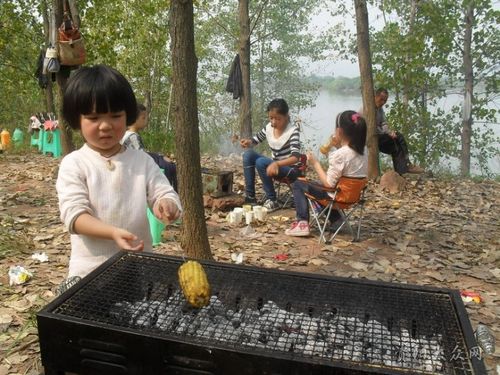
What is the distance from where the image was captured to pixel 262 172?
7.57 meters

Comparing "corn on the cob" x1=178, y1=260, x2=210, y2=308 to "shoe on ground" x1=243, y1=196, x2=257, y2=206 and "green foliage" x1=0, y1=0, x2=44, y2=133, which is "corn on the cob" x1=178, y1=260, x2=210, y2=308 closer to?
"shoe on ground" x1=243, y1=196, x2=257, y2=206

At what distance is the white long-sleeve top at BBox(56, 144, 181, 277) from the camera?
7.82 ft

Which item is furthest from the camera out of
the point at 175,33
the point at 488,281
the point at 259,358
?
the point at 488,281

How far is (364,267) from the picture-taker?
514 cm

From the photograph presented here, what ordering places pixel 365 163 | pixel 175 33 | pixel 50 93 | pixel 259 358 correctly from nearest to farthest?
pixel 259 358 < pixel 175 33 < pixel 365 163 < pixel 50 93

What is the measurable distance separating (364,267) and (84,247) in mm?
3443

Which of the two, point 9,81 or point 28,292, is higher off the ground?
point 9,81

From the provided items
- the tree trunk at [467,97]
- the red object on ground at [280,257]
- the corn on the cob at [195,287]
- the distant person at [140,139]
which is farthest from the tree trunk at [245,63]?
the tree trunk at [467,97]

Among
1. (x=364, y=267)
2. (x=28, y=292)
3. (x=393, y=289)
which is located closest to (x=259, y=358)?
(x=393, y=289)

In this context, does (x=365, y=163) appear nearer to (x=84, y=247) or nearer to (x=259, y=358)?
(x=84, y=247)

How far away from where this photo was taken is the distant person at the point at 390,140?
9.57m

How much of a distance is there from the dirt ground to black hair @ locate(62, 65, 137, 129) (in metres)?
1.85

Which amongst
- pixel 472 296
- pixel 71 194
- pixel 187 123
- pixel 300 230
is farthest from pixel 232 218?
pixel 71 194

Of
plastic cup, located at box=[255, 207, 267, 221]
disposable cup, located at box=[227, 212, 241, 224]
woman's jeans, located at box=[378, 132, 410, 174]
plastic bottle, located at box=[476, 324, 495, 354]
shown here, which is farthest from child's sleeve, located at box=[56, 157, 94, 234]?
woman's jeans, located at box=[378, 132, 410, 174]
